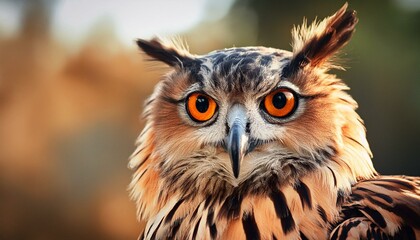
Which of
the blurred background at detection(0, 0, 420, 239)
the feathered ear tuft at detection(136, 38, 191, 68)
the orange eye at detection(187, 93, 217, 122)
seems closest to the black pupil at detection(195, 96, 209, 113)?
the orange eye at detection(187, 93, 217, 122)

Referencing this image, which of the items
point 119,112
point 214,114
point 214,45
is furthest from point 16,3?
point 214,114

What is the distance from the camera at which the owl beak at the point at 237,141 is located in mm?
677

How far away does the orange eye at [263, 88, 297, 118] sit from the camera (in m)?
0.73

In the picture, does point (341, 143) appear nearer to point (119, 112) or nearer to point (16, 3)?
point (119, 112)

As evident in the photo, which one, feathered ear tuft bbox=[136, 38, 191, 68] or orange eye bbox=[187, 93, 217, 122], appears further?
feathered ear tuft bbox=[136, 38, 191, 68]

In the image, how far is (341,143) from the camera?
0.74 metres

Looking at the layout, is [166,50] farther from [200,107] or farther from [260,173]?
[260,173]

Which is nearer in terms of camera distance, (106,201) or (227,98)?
(227,98)

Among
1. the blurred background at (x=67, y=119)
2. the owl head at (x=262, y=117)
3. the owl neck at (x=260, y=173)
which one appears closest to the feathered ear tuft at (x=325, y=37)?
the owl head at (x=262, y=117)

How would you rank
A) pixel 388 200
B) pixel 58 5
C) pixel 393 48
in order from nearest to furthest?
pixel 388 200 < pixel 393 48 < pixel 58 5

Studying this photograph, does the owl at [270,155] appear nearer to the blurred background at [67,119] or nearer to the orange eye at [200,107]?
the orange eye at [200,107]

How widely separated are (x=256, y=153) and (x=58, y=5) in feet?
4.92

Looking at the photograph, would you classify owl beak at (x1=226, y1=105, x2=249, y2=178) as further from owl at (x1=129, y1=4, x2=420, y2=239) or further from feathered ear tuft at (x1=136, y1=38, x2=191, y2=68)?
feathered ear tuft at (x1=136, y1=38, x2=191, y2=68)

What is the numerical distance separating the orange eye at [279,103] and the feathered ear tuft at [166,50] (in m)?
0.17
